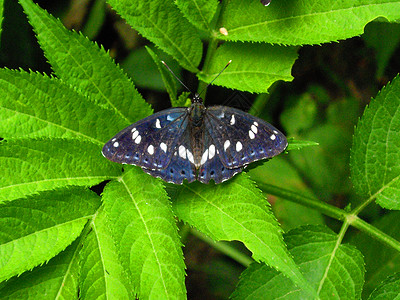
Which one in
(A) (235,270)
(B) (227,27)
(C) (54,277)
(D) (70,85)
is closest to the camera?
(C) (54,277)

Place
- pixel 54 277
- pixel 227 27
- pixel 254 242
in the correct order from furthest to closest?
pixel 227 27, pixel 54 277, pixel 254 242

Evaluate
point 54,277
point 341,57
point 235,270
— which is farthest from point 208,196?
point 341,57

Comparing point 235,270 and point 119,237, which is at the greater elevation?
point 119,237

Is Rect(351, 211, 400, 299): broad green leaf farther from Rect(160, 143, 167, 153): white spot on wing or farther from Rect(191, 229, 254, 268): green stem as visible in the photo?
Rect(160, 143, 167, 153): white spot on wing

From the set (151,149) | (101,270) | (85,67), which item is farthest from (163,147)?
(101,270)

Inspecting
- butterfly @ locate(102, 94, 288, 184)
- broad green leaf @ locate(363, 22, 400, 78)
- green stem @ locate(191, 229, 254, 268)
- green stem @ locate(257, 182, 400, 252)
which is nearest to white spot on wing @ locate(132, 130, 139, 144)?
butterfly @ locate(102, 94, 288, 184)

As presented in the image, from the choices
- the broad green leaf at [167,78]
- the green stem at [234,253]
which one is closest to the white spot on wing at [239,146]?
the broad green leaf at [167,78]

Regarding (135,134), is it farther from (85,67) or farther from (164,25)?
(164,25)

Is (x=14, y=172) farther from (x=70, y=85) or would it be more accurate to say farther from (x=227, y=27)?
(x=227, y=27)
